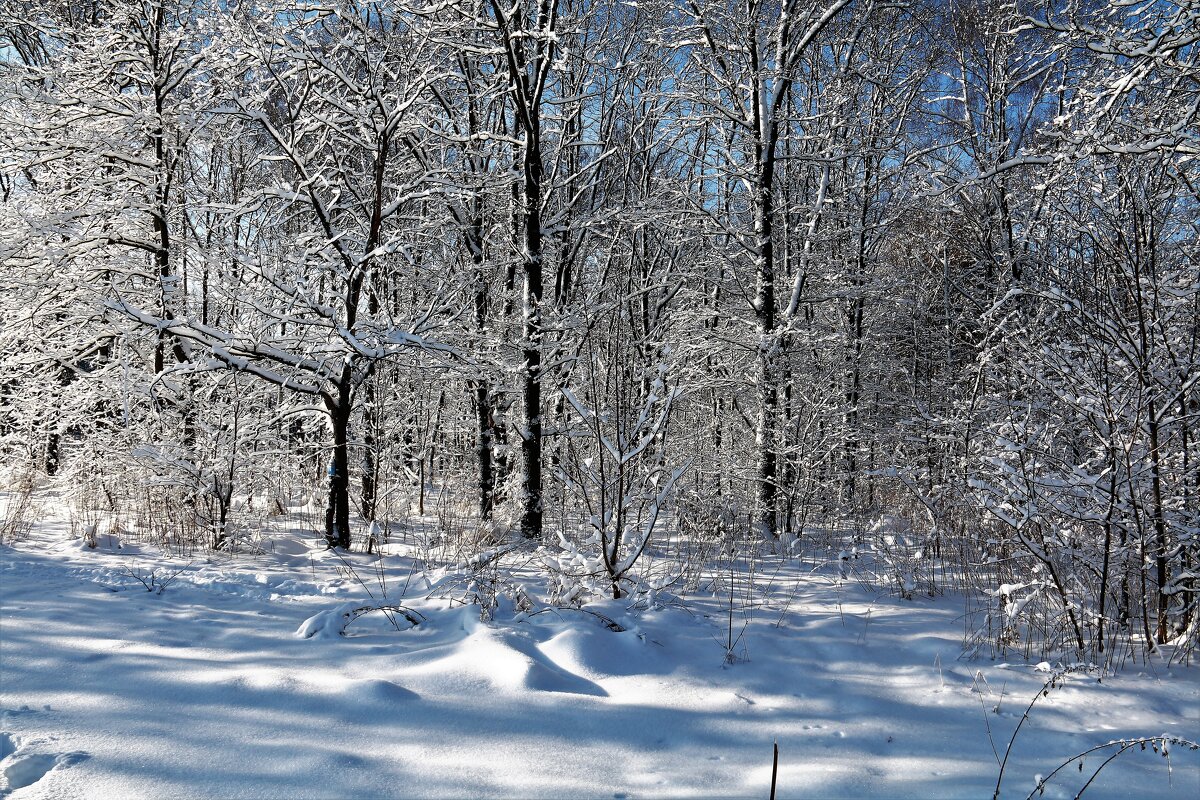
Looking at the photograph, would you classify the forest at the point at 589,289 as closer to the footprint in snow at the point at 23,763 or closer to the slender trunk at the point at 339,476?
the slender trunk at the point at 339,476

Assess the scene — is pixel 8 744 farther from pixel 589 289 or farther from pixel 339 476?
pixel 589 289

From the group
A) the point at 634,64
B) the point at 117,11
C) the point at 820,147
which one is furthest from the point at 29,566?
the point at 820,147

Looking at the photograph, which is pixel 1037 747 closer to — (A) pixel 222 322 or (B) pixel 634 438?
(B) pixel 634 438

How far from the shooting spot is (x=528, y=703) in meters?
3.08

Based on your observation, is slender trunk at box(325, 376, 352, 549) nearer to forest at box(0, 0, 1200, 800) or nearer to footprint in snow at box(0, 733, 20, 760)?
forest at box(0, 0, 1200, 800)

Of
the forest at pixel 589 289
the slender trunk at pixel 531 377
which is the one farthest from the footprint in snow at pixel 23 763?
the slender trunk at pixel 531 377

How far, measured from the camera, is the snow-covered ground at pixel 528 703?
2.46 metres

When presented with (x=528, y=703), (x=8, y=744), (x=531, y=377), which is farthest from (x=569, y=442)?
(x=8, y=744)

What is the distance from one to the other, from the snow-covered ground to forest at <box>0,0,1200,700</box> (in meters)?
0.72

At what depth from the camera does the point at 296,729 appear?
2.70 meters

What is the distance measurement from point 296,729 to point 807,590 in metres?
3.95

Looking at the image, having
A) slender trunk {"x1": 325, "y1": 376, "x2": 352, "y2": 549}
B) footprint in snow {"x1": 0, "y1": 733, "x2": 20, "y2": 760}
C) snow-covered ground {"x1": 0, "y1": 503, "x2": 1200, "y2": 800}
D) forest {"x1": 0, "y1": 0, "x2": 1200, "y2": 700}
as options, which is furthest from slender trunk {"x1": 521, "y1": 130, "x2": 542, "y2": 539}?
footprint in snow {"x1": 0, "y1": 733, "x2": 20, "y2": 760}

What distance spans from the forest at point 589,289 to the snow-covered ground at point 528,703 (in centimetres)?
72

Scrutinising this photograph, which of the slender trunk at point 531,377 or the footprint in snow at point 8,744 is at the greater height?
the slender trunk at point 531,377
